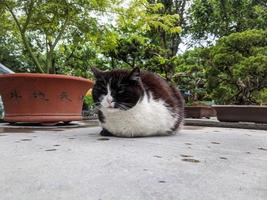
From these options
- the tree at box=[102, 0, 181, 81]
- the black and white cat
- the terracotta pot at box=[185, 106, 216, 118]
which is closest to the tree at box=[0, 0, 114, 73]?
the tree at box=[102, 0, 181, 81]

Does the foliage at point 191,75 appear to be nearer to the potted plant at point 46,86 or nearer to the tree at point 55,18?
the tree at point 55,18

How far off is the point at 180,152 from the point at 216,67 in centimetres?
386

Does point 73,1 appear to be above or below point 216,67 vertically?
above

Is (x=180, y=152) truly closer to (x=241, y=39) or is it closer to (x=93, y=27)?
(x=93, y=27)

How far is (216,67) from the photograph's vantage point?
5.23m

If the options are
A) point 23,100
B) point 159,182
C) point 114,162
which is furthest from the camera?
point 23,100

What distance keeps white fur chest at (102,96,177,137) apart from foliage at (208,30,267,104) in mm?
2674

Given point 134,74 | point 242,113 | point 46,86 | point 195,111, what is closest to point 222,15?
point 195,111

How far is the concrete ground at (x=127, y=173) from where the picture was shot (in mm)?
905

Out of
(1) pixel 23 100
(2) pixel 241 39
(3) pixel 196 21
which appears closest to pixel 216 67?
(2) pixel 241 39

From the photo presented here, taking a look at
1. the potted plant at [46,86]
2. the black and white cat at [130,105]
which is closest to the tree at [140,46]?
the potted plant at [46,86]

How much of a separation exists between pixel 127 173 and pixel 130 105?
94 cm

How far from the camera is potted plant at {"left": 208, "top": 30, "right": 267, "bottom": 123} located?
4.42 metres

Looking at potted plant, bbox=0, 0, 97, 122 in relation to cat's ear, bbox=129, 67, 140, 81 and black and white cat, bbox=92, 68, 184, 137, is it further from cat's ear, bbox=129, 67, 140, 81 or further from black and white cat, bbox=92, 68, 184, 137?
cat's ear, bbox=129, 67, 140, 81
